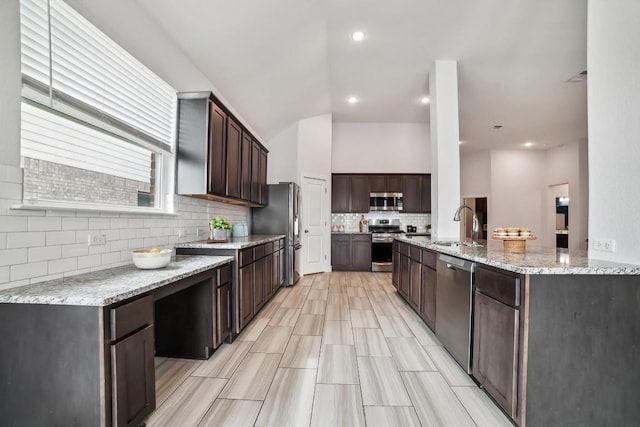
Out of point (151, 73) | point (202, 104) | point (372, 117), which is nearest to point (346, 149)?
point (372, 117)

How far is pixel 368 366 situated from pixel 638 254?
1861mm

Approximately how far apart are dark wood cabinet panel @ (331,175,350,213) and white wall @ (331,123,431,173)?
230 millimetres

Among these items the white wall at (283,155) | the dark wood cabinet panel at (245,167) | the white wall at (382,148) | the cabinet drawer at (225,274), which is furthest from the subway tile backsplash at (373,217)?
the cabinet drawer at (225,274)

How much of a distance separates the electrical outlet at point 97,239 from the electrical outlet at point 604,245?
3.31 m

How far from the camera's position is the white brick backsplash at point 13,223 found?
1373 millimetres

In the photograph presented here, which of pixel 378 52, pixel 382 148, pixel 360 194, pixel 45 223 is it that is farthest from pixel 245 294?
pixel 382 148

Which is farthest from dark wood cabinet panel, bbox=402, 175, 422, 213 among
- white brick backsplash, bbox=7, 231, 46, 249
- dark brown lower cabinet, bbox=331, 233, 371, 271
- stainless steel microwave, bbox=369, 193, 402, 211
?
white brick backsplash, bbox=7, 231, 46, 249

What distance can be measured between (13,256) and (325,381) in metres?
1.94

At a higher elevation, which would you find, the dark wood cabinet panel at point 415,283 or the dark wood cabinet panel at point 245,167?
the dark wood cabinet panel at point 245,167

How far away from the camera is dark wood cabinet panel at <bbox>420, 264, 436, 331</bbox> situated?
112 inches

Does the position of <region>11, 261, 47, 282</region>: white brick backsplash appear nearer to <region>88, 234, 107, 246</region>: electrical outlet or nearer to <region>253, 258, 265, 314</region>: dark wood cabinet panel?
<region>88, 234, 107, 246</region>: electrical outlet

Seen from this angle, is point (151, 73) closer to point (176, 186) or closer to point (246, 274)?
point (176, 186)

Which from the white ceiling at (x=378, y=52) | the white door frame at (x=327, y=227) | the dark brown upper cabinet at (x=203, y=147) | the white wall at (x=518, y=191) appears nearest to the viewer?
the dark brown upper cabinet at (x=203, y=147)

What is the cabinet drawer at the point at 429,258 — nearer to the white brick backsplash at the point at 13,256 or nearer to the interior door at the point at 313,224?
the white brick backsplash at the point at 13,256
